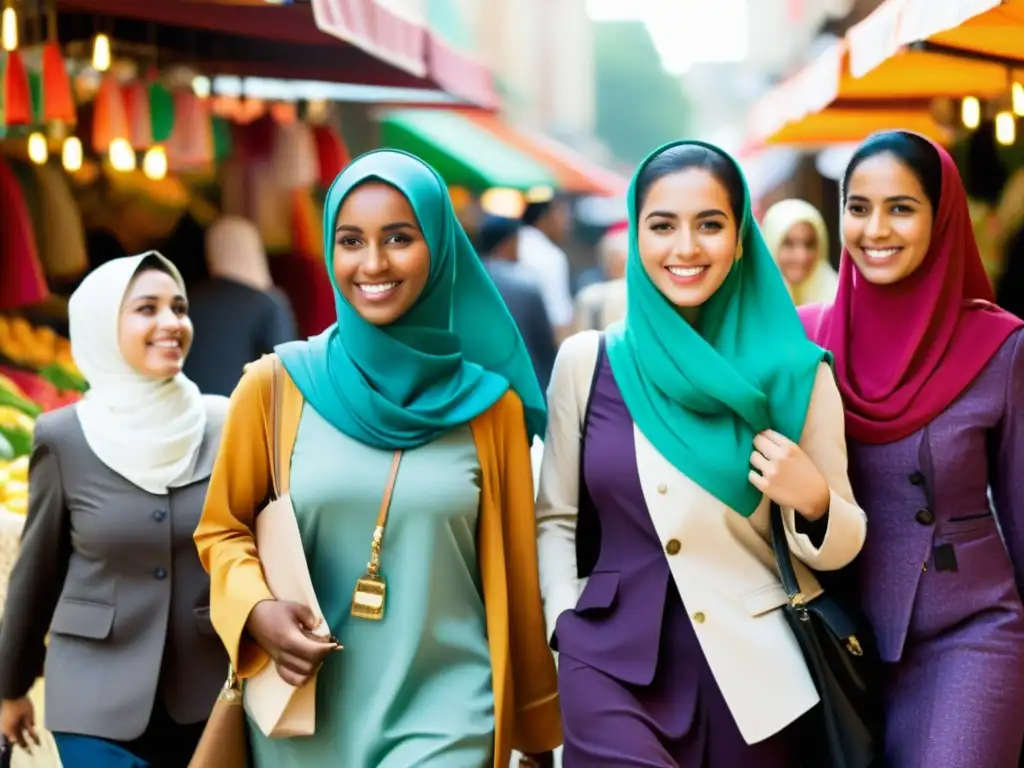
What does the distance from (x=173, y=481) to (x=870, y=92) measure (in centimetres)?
617

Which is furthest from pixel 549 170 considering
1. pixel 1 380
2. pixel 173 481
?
pixel 173 481

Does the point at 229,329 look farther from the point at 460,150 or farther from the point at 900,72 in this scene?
the point at 460,150

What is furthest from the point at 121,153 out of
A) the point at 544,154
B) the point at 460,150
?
the point at 544,154

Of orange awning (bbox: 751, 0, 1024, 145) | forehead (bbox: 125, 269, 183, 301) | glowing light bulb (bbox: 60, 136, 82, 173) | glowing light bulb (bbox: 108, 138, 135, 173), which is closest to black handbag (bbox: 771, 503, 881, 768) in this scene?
forehead (bbox: 125, 269, 183, 301)

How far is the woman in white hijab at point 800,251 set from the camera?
316 inches

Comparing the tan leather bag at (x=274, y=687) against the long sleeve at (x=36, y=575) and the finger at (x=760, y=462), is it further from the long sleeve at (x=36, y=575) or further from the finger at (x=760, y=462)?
the finger at (x=760, y=462)

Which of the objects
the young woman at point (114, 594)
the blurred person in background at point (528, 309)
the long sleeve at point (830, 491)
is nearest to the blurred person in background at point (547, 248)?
the blurred person in background at point (528, 309)

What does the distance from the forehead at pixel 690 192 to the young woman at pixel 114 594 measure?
163 centimetres

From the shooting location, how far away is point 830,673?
3.92 meters

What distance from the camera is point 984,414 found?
13.5 ft

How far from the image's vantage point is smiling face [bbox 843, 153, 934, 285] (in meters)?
4.28

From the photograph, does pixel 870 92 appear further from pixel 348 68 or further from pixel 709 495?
pixel 709 495

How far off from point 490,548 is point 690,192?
3.33 ft

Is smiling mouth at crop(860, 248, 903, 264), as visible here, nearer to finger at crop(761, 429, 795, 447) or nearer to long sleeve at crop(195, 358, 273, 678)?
finger at crop(761, 429, 795, 447)
